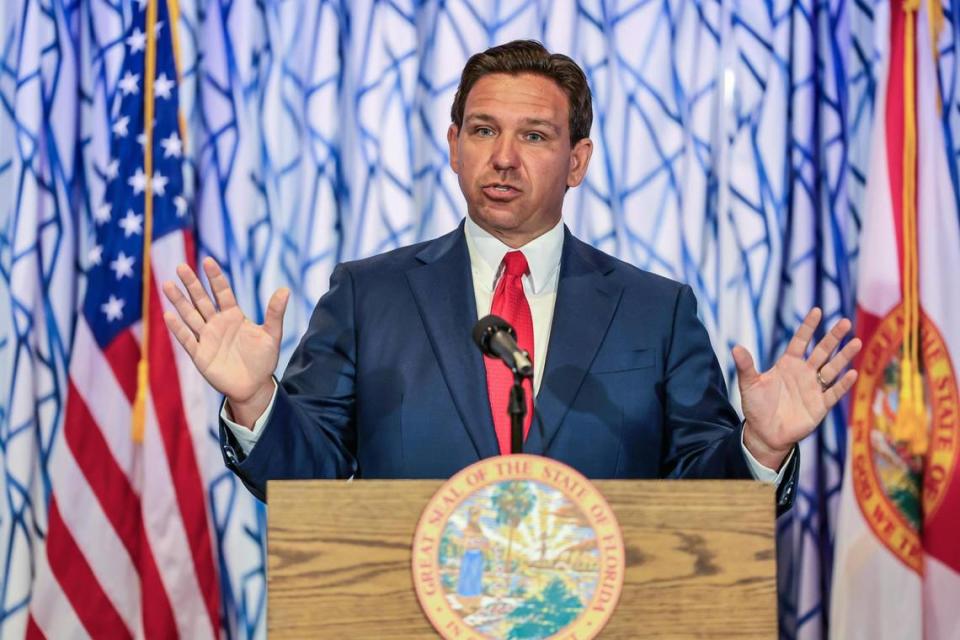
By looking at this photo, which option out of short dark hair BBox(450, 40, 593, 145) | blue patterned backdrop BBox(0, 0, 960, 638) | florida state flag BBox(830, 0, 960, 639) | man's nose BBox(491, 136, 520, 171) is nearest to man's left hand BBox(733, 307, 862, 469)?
man's nose BBox(491, 136, 520, 171)

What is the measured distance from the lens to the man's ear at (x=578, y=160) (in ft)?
7.72

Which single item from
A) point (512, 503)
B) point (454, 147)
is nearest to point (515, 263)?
point (454, 147)

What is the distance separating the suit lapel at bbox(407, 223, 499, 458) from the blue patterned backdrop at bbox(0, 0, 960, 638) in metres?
1.06

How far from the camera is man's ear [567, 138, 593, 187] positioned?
7.72 feet

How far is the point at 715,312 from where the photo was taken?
129 inches

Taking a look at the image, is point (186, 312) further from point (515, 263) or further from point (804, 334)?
point (804, 334)

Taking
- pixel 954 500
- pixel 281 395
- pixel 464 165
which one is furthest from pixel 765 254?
pixel 281 395

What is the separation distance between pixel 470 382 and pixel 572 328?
208mm

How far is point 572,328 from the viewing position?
203cm

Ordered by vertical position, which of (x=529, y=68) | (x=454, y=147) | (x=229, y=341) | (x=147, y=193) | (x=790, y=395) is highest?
(x=529, y=68)

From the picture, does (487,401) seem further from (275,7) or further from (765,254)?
(275,7)

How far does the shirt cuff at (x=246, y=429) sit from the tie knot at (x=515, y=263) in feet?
1.78

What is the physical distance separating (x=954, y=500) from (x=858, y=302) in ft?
1.82

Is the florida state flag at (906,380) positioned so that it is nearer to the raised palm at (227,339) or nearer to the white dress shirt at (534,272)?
the white dress shirt at (534,272)
